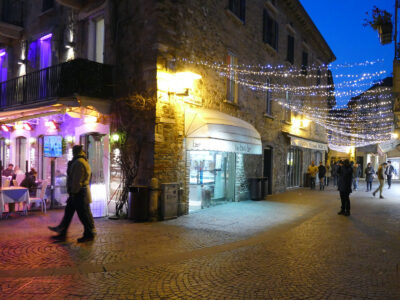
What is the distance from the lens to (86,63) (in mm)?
9273

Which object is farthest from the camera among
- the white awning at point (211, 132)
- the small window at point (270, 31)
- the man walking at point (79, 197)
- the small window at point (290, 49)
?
the small window at point (290, 49)

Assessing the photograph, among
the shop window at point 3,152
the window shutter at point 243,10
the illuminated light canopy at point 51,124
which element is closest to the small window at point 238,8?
the window shutter at point 243,10

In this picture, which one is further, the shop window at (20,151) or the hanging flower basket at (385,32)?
the shop window at (20,151)

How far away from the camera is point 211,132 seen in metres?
9.33

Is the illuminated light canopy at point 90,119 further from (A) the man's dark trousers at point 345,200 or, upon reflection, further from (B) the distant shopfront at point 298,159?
(B) the distant shopfront at point 298,159

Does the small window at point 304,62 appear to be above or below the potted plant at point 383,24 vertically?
above

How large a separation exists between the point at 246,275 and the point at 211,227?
3219mm

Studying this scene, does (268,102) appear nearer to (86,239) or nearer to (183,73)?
(183,73)

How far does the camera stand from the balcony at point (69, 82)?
921 cm

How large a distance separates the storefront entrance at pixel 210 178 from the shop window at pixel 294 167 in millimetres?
Result: 6304

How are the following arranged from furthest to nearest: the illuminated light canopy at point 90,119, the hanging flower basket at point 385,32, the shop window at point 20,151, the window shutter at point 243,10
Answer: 1. the shop window at point 20,151
2. the window shutter at point 243,10
3. the illuminated light canopy at point 90,119
4. the hanging flower basket at point 385,32

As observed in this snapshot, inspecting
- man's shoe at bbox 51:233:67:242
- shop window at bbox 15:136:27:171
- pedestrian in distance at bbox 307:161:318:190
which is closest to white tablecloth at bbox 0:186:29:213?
man's shoe at bbox 51:233:67:242

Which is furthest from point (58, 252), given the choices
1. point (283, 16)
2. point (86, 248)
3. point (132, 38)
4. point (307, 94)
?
point (307, 94)

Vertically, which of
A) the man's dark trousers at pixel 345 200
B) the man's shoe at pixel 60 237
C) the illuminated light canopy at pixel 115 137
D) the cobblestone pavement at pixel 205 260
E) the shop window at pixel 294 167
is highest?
the illuminated light canopy at pixel 115 137
